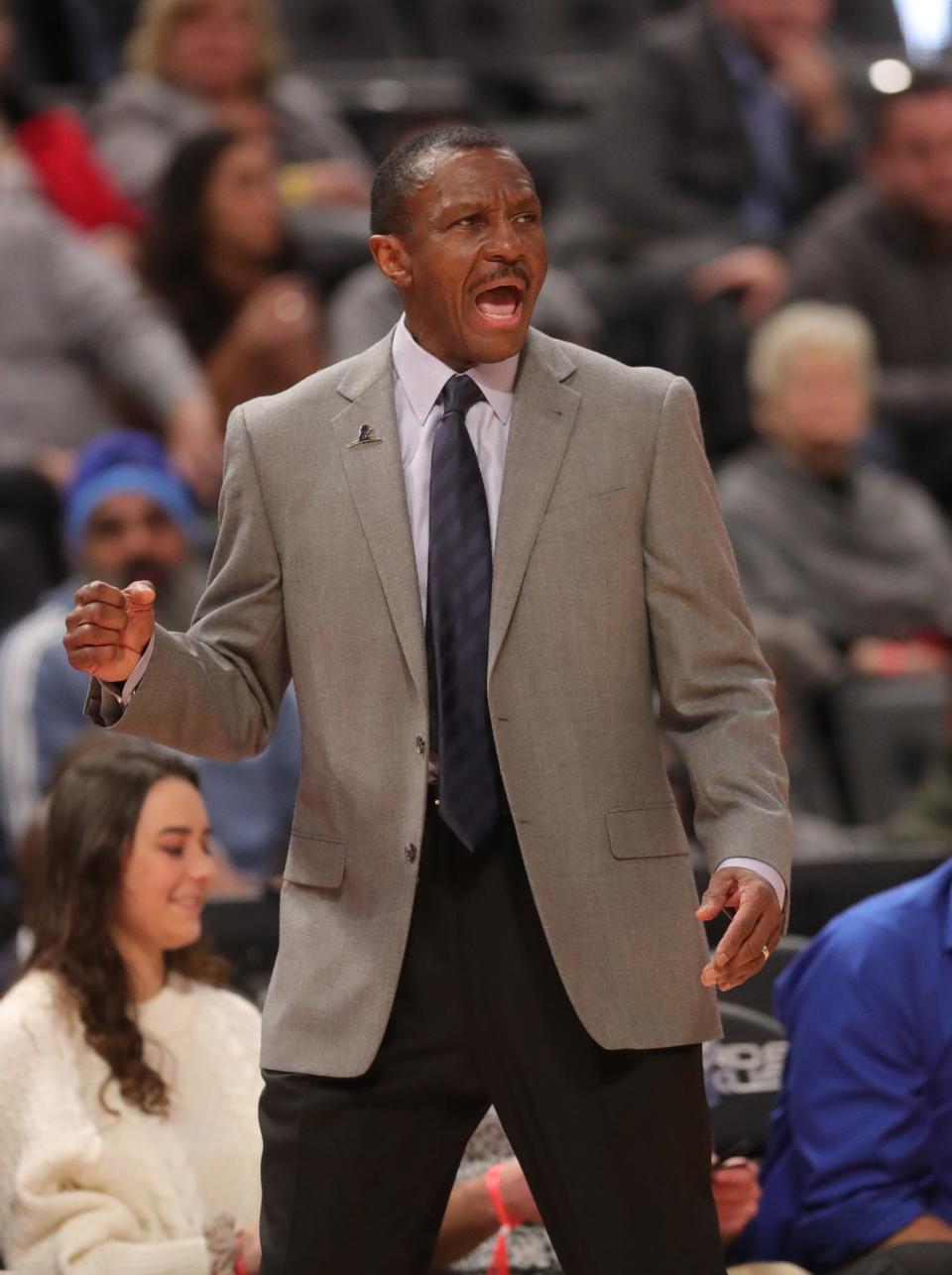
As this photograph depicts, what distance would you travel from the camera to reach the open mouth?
2084 millimetres

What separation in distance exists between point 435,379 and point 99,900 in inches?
42.8

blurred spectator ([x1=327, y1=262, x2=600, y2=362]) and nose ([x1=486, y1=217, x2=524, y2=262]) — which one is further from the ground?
blurred spectator ([x1=327, y1=262, x2=600, y2=362])

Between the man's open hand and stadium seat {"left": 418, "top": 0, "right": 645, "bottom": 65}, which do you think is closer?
the man's open hand

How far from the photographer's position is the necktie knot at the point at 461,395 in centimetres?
215

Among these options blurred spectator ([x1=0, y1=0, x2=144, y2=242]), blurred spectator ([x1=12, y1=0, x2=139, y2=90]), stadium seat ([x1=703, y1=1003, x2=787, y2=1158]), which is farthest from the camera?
blurred spectator ([x1=12, y1=0, x2=139, y2=90])

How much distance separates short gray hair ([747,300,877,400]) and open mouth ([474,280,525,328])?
368 cm

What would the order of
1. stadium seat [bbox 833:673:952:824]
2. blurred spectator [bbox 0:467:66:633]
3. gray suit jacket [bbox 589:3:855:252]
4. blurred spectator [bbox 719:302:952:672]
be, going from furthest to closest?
gray suit jacket [bbox 589:3:855:252] < blurred spectator [bbox 719:302:952:672] < blurred spectator [bbox 0:467:66:633] < stadium seat [bbox 833:673:952:824]

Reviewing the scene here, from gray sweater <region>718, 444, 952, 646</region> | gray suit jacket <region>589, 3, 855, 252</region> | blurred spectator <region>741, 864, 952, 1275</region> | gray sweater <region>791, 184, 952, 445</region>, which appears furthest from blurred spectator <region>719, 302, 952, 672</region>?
blurred spectator <region>741, 864, 952, 1275</region>

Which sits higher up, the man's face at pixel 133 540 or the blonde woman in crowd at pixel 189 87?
the blonde woman in crowd at pixel 189 87

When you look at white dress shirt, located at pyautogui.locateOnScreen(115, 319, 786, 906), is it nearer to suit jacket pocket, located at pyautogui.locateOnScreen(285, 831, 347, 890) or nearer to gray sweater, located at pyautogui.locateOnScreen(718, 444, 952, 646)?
suit jacket pocket, located at pyautogui.locateOnScreen(285, 831, 347, 890)

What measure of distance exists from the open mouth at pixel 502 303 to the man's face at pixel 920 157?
455 centimetres

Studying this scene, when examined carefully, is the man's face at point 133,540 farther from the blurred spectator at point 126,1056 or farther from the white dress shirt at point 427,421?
the white dress shirt at point 427,421

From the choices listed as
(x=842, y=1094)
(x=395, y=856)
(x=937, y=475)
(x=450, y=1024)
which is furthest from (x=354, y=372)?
(x=937, y=475)

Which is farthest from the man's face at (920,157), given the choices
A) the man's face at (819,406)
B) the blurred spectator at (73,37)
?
the blurred spectator at (73,37)
